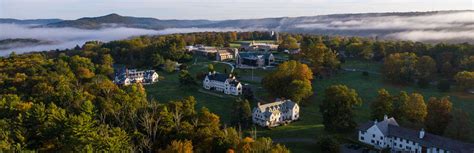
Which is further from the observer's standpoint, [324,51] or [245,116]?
[324,51]

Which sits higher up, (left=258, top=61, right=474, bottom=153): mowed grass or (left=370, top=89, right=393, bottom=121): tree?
(left=370, top=89, right=393, bottom=121): tree

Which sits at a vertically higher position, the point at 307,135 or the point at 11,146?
the point at 11,146

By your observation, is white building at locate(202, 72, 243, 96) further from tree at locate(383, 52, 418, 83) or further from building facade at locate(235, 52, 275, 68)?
tree at locate(383, 52, 418, 83)

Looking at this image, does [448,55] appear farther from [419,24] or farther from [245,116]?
[419,24]

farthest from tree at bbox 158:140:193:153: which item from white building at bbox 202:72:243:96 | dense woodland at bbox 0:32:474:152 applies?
white building at bbox 202:72:243:96

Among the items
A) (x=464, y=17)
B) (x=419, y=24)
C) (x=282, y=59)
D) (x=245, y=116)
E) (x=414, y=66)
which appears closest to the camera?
(x=245, y=116)

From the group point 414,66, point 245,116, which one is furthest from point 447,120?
point 414,66
